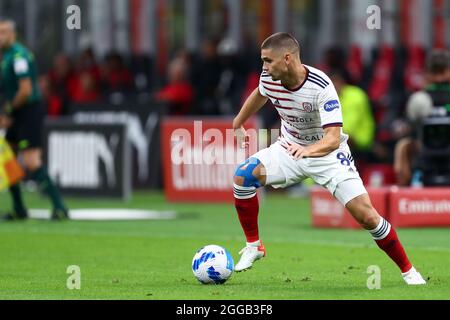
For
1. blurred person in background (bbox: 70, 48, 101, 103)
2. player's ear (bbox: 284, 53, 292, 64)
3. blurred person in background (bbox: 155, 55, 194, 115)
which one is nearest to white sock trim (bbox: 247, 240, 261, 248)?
player's ear (bbox: 284, 53, 292, 64)

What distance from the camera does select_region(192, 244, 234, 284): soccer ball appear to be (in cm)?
1030

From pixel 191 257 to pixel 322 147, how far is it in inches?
125

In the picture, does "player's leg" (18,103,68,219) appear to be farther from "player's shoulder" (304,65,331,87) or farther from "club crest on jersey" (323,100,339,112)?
"club crest on jersey" (323,100,339,112)

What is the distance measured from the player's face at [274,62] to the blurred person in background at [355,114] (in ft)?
33.3

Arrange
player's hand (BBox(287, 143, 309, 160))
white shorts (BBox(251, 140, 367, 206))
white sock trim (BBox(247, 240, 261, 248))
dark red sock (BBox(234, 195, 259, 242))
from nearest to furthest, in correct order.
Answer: player's hand (BBox(287, 143, 309, 160)) → white shorts (BBox(251, 140, 367, 206)) → dark red sock (BBox(234, 195, 259, 242)) → white sock trim (BBox(247, 240, 261, 248))

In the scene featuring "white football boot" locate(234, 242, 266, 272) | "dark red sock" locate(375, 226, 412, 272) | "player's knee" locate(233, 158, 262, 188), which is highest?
"player's knee" locate(233, 158, 262, 188)

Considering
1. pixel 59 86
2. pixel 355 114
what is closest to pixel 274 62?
pixel 355 114

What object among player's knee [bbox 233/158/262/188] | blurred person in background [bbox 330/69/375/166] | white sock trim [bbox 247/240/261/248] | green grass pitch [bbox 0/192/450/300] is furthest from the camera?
blurred person in background [bbox 330/69/375/166]

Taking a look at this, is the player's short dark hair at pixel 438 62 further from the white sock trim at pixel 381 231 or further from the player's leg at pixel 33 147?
the white sock trim at pixel 381 231

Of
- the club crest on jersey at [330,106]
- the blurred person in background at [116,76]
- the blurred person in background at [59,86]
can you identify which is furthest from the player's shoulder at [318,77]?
the blurred person in background at [116,76]

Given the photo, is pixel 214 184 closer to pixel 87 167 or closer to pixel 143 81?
pixel 87 167

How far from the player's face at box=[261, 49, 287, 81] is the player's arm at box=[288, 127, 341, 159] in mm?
558

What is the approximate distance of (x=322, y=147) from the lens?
32.6 ft

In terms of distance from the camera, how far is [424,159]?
17.0 meters
